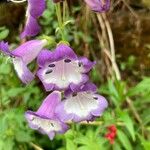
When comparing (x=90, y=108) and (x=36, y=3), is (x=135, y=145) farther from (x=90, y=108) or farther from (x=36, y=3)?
(x=36, y=3)

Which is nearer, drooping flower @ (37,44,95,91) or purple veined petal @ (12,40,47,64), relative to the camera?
drooping flower @ (37,44,95,91)

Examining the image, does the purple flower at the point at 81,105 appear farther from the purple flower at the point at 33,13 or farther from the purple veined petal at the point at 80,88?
the purple flower at the point at 33,13

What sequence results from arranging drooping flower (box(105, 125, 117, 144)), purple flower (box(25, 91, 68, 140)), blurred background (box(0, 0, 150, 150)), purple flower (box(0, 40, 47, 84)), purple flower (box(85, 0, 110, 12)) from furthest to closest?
blurred background (box(0, 0, 150, 150)) < drooping flower (box(105, 125, 117, 144)) < purple flower (box(25, 91, 68, 140)) < purple flower (box(0, 40, 47, 84)) < purple flower (box(85, 0, 110, 12))

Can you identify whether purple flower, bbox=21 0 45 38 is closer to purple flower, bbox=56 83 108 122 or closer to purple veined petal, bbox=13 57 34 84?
purple veined petal, bbox=13 57 34 84

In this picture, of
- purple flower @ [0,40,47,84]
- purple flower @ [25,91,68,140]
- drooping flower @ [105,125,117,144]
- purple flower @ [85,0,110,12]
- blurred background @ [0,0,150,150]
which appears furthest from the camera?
blurred background @ [0,0,150,150]

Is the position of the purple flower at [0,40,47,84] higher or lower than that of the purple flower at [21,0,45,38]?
lower

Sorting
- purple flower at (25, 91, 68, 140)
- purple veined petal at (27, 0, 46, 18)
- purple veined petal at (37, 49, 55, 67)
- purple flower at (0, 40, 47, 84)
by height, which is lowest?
purple flower at (25, 91, 68, 140)

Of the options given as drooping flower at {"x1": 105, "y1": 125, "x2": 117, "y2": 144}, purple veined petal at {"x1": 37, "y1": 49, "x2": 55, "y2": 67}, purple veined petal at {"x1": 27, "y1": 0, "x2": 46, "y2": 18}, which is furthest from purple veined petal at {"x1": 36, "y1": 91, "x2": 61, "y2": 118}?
drooping flower at {"x1": 105, "y1": 125, "x2": 117, "y2": 144}
